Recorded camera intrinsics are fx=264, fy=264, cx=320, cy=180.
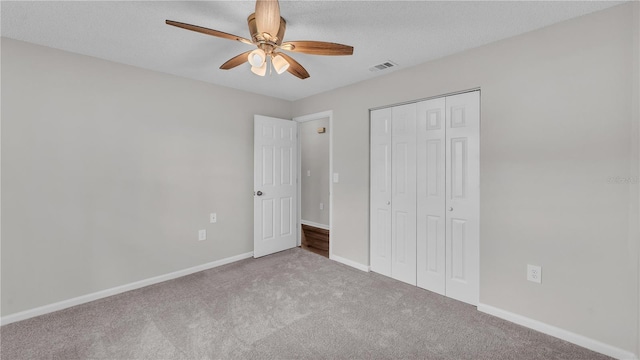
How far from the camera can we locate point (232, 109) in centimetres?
354

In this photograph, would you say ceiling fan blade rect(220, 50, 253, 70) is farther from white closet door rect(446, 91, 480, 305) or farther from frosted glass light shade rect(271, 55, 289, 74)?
white closet door rect(446, 91, 480, 305)

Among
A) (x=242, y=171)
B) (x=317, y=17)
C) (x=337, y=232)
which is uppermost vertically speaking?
(x=317, y=17)

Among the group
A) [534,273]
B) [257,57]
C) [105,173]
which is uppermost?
[257,57]

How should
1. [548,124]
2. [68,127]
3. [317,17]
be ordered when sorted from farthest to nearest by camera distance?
[68,127], [548,124], [317,17]

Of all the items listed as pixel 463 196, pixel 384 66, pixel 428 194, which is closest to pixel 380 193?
pixel 428 194

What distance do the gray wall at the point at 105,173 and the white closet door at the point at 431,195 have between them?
2.34 metres

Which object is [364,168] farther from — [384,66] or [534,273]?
[534,273]

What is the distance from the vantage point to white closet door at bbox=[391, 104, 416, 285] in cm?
285

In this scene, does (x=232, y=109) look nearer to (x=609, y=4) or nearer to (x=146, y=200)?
(x=146, y=200)

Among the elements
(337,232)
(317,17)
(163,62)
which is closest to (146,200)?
(163,62)

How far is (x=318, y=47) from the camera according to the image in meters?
1.73

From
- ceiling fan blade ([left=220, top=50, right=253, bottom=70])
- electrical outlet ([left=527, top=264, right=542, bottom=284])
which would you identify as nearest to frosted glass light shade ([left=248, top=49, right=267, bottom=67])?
ceiling fan blade ([left=220, top=50, right=253, bottom=70])

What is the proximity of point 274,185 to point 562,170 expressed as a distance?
314 cm

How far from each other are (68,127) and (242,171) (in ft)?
5.86
